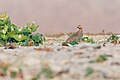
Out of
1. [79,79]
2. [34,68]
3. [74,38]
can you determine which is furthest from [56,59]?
[74,38]

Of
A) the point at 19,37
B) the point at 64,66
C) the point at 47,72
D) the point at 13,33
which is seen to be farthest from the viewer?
the point at 13,33

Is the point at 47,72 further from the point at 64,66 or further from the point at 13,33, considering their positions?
the point at 13,33

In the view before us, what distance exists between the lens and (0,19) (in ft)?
68.4

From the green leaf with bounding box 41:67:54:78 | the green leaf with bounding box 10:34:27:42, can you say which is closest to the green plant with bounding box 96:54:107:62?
the green leaf with bounding box 41:67:54:78

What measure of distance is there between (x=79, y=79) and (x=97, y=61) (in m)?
1.03

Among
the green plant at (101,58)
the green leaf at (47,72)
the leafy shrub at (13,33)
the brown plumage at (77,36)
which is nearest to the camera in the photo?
the green leaf at (47,72)

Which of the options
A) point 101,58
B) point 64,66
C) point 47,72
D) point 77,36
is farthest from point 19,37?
point 47,72

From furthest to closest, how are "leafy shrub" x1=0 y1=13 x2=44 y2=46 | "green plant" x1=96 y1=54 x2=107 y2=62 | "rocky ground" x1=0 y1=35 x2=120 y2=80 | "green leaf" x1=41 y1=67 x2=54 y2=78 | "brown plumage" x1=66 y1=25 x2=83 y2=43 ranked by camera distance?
"leafy shrub" x1=0 y1=13 x2=44 y2=46 → "brown plumage" x1=66 y1=25 x2=83 y2=43 → "green plant" x1=96 y1=54 x2=107 y2=62 → "green leaf" x1=41 y1=67 x2=54 y2=78 → "rocky ground" x1=0 y1=35 x2=120 y2=80

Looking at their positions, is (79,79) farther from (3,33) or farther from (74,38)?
(3,33)

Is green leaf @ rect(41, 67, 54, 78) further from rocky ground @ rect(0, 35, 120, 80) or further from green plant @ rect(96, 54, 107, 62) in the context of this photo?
green plant @ rect(96, 54, 107, 62)

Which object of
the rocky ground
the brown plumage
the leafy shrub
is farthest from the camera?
the leafy shrub

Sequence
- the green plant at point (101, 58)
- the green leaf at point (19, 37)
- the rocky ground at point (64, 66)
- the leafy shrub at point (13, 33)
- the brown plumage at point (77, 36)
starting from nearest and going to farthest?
the rocky ground at point (64, 66) < the green plant at point (101, 58) < the brown plumage at point (77, 36) < the green leaf at point (19, 37) < the leafy shrub at point (13, 33)

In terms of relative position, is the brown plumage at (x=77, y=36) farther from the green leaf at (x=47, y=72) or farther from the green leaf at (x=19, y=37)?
the green leaf at (x=47, y=72)

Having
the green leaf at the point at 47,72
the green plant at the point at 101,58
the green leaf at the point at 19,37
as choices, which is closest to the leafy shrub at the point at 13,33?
the green leaf at the point at 19,37
